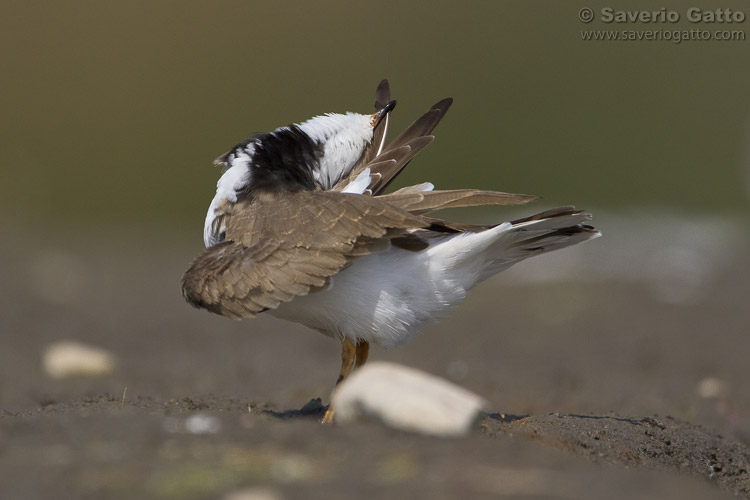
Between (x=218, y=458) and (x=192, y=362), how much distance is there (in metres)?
5.40

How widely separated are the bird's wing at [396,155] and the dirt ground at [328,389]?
1.56 meters

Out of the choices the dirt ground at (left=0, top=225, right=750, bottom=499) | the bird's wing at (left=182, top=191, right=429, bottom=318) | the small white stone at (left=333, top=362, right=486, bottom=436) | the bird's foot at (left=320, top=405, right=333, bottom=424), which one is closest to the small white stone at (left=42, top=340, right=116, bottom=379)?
the dirt ground at (left=0, top=225, right=750, bottom=499)

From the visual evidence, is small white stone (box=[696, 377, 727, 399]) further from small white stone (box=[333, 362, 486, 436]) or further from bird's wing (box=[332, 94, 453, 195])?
small white stone (box=[333, 362, 486, 436])

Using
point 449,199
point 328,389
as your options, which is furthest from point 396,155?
point 328,389

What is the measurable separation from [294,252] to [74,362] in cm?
397

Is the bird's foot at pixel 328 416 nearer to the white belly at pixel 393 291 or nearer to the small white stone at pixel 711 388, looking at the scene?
the white belly at pixel 393 291

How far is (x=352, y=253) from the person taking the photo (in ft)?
→ 16.6

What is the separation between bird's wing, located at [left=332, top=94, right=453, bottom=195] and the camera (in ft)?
20.2

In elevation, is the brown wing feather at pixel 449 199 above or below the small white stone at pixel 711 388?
above

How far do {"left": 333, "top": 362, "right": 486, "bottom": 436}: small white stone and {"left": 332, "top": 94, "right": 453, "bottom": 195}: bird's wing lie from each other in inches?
83.2

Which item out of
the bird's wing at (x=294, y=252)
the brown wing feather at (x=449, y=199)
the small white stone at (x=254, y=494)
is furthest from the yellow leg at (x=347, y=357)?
the small white stone at (x=254, y=494)

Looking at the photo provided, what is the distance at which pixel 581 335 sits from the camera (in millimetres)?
9961

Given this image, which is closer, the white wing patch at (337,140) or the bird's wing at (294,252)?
the bird's wing at (294,252)

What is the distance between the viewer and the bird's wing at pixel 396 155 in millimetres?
6164
